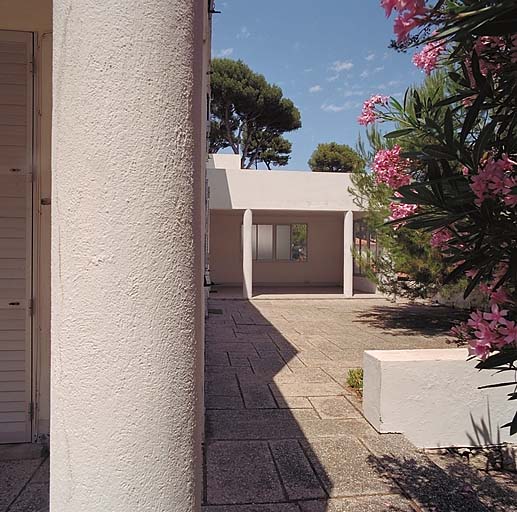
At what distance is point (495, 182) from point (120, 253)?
108 cm

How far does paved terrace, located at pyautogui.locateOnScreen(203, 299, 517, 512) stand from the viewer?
2.88 metres

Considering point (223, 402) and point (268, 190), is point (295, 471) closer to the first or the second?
point (223, 402)

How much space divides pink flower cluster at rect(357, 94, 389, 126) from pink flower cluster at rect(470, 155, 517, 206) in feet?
4.25

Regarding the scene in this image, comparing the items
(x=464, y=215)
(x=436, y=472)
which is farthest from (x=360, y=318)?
(x=464, y=215)

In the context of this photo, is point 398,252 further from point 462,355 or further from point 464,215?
point 464,215

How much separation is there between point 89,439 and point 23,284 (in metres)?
3.04

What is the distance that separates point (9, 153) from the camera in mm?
3814

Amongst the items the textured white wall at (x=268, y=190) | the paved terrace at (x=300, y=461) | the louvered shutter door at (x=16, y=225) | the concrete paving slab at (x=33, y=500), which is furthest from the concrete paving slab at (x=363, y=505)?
the textured white wall at (x=268, y=190)

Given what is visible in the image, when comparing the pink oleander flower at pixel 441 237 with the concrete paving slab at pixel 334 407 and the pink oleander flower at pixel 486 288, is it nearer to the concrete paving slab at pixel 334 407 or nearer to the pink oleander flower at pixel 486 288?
the pink oleander flower at pixel 486 288

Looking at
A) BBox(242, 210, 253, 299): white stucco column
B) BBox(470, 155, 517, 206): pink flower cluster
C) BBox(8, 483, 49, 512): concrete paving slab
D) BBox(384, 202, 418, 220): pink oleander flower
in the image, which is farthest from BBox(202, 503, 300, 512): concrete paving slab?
BBox(242, 210, 253, 299): white stucco column

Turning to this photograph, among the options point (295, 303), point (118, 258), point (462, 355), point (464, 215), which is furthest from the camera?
point (295, 303)

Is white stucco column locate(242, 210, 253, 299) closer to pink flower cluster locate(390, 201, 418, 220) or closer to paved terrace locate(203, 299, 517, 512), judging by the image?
paved terrace locate(203, 299, 517, 512)

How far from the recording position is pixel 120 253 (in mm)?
1177

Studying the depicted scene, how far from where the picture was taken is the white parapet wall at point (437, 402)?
3.91m
